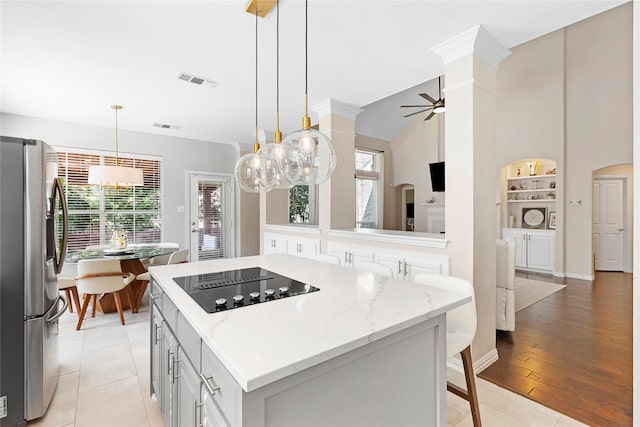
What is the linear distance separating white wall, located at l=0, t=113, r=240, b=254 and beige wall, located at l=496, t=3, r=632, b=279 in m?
6.23

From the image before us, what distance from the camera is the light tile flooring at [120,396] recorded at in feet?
6.39

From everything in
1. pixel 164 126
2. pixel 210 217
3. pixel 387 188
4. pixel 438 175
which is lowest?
pixel 210 217

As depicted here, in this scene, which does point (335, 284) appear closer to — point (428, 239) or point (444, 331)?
point (444, 331)

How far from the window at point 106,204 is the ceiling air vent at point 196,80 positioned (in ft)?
9.47

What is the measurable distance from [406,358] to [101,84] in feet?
13.1

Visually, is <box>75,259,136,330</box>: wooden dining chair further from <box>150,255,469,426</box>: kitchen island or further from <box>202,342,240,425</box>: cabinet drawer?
<box>202,342,240,425</box>: cabinet drawer

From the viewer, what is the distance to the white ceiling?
214 centimetres

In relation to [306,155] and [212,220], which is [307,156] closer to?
[306,155]

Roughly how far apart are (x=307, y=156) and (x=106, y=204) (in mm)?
4969

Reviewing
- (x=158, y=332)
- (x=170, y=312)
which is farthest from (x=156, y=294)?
(x=170, y=312)

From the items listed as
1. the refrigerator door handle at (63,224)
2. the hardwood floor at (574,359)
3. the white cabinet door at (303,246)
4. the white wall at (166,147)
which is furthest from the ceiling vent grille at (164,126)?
the hardwood floor at (574,359)

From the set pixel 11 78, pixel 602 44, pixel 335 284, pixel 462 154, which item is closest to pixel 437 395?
pixel 335 284

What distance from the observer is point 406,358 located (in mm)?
A: 1282

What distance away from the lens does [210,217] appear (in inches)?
253
